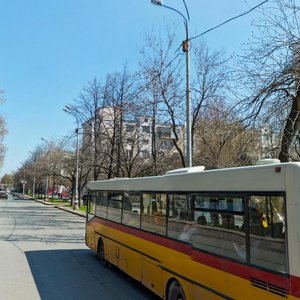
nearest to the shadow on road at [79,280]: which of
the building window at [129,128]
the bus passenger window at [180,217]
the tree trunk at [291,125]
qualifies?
the bus passenger window at [180,217]

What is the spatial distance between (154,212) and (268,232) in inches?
140

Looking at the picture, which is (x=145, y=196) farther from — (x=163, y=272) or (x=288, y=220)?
(x=288, y=220)

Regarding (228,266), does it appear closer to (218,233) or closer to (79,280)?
(218,233)

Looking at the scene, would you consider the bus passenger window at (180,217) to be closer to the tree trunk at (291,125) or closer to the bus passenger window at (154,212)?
the bus passenger window at (154,212)

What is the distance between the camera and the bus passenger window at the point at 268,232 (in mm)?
4316

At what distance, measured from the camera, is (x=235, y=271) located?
197 inches

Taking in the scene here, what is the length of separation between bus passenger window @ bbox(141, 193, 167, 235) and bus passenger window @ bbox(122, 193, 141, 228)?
1.12 ft

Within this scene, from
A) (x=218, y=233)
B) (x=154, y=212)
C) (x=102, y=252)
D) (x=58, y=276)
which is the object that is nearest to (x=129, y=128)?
(x=102, y=252)

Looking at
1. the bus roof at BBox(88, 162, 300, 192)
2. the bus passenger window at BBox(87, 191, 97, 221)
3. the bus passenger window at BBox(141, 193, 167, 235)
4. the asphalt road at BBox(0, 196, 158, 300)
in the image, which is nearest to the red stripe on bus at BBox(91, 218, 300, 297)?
the bus passenger window at BBox(141, 193, 167, 235)

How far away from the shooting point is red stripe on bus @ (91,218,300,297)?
406 cm

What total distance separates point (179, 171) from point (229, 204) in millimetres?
2072

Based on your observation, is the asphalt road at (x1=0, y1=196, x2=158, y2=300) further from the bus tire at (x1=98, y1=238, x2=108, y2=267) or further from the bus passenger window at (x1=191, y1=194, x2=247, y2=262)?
the bus passenger window at (x1=191, y1=194, x2=247, y2=262)

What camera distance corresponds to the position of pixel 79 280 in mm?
9398

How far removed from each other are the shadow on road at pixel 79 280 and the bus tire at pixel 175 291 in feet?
4.73
